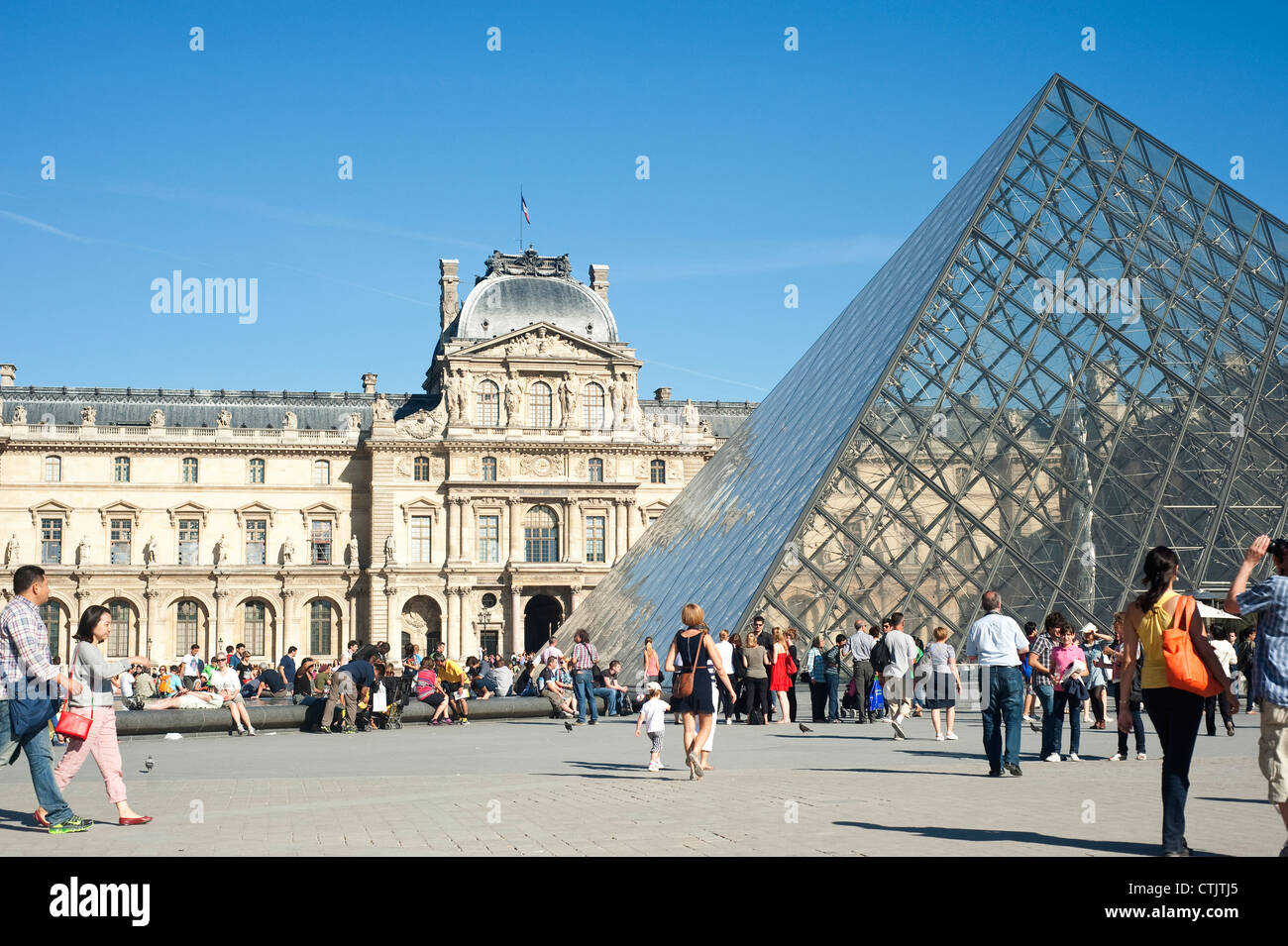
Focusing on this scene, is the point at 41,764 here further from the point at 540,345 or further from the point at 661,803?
the point at 540,345

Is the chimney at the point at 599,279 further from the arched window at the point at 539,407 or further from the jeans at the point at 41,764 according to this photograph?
the jeans at the point at 41,764

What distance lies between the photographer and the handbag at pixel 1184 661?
5.82 m

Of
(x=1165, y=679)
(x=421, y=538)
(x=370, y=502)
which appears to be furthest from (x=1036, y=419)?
(x=370, y=502)

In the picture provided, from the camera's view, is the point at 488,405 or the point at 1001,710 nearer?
the point at 1001,710

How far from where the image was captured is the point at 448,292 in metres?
65.2

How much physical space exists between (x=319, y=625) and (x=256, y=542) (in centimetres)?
443

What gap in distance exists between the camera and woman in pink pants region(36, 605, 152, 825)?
736 cm

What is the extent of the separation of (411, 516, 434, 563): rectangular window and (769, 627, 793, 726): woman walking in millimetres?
41732

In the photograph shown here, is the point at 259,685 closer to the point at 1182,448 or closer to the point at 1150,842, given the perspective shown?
the point at 1182,448

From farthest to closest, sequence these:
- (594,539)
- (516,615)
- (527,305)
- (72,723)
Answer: (527,305) → (594,539) → (516,615) → (72,723)

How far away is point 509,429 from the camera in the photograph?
56.3 metres

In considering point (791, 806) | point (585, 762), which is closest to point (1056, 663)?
point (585, 762)

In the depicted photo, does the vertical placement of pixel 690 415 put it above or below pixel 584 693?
above
